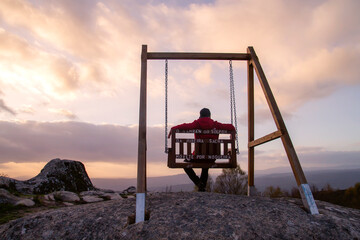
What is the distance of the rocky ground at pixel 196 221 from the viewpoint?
157 inches

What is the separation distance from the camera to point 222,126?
6.04 metres

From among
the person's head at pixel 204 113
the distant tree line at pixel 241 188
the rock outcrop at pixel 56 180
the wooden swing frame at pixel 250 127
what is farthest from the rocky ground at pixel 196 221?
the distant tree line at pixel 241 188

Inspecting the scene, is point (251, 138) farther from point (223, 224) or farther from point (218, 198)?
point (223, 224)

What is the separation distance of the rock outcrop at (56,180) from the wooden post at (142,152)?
6546 millimetres

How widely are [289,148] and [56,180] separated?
9002mm

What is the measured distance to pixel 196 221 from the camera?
13.7 ft

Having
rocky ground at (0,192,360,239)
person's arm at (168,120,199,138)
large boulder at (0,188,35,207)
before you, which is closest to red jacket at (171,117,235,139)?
person's arm at (168,120,199,138)

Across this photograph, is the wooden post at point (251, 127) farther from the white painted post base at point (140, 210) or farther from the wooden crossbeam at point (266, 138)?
the white painted post base at point (140, 210)

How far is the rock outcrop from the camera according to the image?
31.0 ft

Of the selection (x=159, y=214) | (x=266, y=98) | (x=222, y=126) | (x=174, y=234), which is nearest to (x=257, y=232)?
(x=174, y=234)

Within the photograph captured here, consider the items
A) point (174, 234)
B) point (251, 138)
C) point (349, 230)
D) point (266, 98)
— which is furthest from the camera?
point (251, 138)

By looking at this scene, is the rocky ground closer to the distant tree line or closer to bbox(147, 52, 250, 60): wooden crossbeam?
bbox(147, 52, 250, 60): wooden crossbeam

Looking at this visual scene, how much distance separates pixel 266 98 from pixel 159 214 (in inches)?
131

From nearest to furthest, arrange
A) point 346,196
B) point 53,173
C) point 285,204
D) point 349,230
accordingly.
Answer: point 349,230 < point 285,204 < point 53,173 < point 346,196
